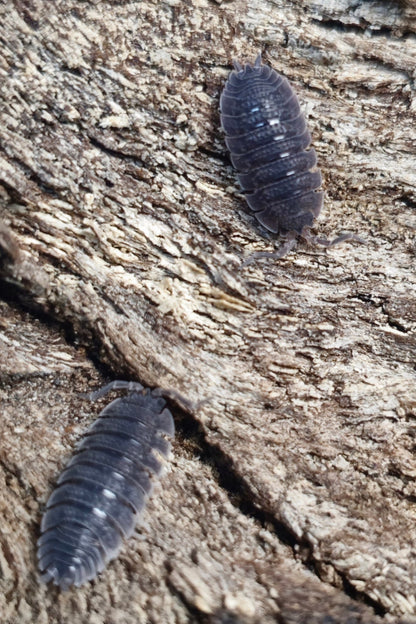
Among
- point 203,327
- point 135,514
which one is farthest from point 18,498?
point 203,327

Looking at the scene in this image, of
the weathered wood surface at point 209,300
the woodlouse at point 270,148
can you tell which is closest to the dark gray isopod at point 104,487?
the weathered wood surface at point 209,300

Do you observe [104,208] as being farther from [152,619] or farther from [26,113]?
[152,619]

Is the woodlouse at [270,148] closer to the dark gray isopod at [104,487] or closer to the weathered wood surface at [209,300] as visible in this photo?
the weathered wood surface at [209,300]

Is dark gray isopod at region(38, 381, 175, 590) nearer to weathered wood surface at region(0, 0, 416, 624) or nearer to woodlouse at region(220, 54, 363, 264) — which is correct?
weathered wood surface at region(0, 0, 416, 624)

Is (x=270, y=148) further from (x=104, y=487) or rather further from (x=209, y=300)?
(x=104, y=487)

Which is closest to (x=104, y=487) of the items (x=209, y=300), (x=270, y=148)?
(x=209, y=300)
